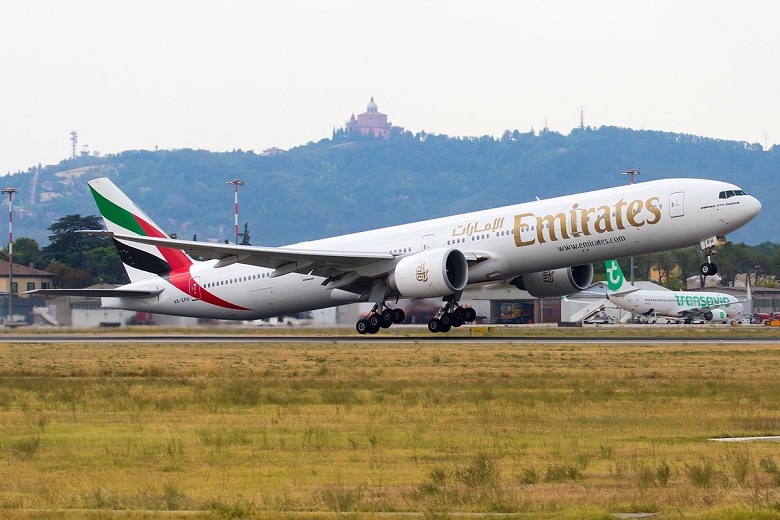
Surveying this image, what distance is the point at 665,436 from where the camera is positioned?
17.1m

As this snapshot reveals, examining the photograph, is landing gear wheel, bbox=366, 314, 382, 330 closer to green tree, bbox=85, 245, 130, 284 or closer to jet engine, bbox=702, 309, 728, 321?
A: jet engine, bbox=702, 309, 728, 321

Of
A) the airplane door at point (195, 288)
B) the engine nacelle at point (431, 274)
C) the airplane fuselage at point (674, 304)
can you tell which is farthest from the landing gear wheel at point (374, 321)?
the airplane fuselage at point (674, 304)

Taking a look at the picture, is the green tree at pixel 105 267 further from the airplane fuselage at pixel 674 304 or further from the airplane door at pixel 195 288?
the airplane door at pixel 195 288

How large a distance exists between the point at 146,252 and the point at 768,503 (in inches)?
1678

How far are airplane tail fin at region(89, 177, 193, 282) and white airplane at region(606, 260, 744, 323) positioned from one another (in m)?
43.0

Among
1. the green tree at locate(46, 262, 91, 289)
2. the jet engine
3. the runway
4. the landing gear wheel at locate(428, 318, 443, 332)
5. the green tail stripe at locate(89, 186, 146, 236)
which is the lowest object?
the runway

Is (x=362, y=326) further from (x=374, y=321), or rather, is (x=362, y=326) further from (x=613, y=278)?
(x=613, y=278)

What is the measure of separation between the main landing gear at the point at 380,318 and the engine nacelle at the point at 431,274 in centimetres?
260

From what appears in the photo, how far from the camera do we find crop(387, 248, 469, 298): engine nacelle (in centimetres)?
4212

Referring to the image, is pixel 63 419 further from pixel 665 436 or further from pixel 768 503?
pixel 768 503

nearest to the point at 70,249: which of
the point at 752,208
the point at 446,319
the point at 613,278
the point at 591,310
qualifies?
the point at 591,310

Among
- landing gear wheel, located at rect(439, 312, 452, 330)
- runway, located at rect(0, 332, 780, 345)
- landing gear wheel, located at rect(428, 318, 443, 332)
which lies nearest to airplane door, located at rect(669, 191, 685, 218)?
runway, located at rect(0, 332, 780, 345)

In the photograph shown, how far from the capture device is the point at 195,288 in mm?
50469

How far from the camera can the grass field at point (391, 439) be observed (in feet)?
39.9
